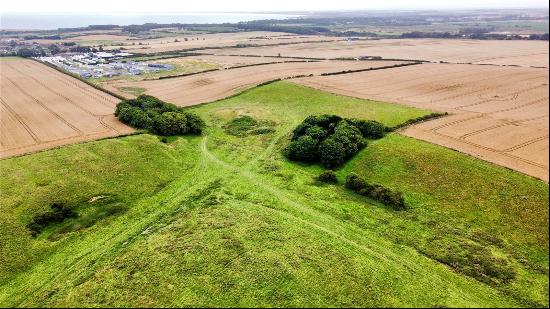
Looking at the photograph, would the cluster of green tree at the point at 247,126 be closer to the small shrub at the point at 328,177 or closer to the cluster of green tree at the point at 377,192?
the small shrub at the point at 328,177

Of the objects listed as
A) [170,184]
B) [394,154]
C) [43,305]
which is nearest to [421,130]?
[394,154]

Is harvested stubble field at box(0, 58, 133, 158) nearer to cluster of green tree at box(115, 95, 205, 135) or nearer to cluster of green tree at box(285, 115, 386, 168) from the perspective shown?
cluster of green tree at box(115, 95, 205, 135)

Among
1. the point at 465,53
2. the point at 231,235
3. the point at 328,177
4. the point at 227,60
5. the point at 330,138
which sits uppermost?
the point at 465,53

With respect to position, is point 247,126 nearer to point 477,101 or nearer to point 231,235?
point 231,235

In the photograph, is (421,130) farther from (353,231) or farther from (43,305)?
(43,305)

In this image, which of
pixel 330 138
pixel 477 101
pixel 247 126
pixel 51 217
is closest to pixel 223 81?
pixel 247 126

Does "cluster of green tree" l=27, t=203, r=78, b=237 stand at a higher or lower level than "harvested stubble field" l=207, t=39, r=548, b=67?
lower

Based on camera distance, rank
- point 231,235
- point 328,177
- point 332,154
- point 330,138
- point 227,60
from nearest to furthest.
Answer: point 231,235 → point 328,177 → point 332,154 → point 330,138 → point 227,60

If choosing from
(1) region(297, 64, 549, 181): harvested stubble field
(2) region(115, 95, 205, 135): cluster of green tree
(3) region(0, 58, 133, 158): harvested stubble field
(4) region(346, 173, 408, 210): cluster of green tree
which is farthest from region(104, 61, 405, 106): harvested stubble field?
(4) region(346, 173, 408, 210): cluster of green tree
